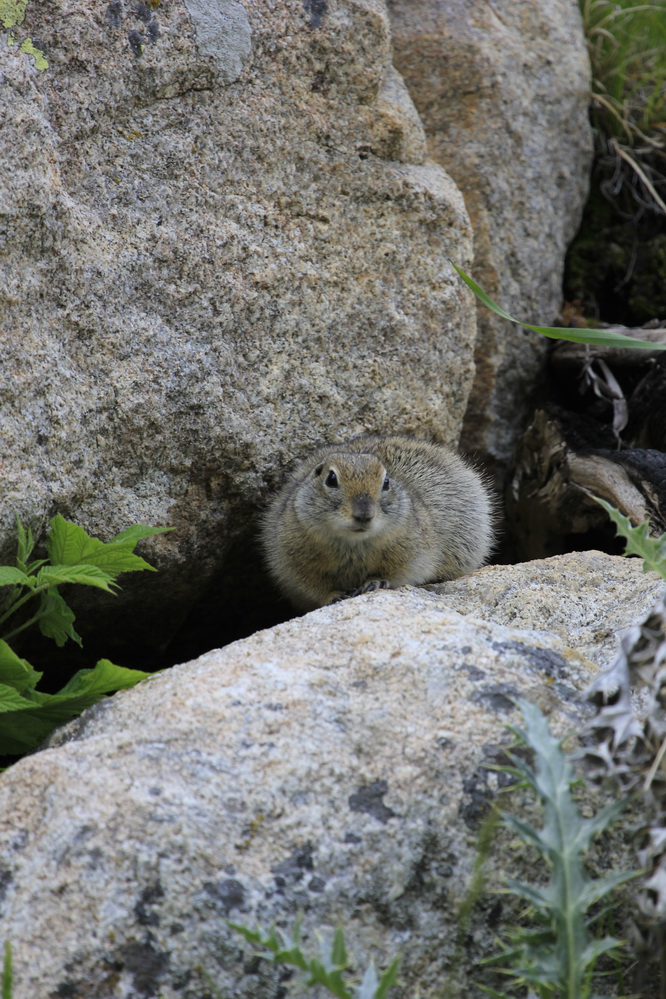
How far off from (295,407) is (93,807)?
2818mm

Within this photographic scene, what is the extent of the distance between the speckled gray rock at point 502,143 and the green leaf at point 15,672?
3.94m

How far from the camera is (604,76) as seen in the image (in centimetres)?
761

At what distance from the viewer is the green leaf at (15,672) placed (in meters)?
3.64

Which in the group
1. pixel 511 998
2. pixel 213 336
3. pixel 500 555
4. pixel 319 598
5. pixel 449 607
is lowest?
pixel 500 555

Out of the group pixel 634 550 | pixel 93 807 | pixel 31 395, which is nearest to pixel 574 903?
pixel 634 550

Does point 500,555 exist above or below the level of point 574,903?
below

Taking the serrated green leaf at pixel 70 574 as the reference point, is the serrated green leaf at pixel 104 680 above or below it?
below

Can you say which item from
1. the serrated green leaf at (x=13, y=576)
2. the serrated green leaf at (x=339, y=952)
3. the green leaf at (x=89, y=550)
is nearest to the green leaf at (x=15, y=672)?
the serrated green leaf at (x=13, y=576)

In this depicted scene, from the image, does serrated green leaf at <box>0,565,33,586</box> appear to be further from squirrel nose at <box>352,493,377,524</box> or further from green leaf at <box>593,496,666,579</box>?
green leaf at <box>593,496,666,579</box>

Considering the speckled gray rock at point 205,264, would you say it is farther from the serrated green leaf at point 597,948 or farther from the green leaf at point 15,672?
the serrated green leaf at point 597,948

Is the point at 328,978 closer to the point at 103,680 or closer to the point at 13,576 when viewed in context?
the point at 103,680

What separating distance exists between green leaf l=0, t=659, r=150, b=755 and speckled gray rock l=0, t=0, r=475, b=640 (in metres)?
0.85

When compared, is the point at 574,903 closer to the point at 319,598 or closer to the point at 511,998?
the point at 511,998

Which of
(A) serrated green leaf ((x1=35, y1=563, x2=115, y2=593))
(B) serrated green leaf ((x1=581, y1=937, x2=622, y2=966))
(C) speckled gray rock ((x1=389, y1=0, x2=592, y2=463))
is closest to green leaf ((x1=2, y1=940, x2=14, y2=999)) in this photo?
(B) serrated green leaf ((x1=581, y1=937, x2=622, y2=966))
